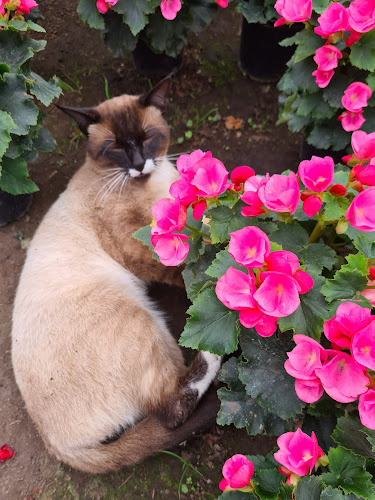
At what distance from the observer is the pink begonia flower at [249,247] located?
3.38ft

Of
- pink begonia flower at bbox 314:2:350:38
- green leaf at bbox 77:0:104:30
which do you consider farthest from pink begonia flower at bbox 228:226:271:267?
green leaf at bbox 77:0:104:30

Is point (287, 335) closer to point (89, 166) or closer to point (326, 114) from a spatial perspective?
point (326, 114)

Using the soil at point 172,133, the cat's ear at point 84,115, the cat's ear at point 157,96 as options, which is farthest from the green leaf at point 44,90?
the soil at point 172,133

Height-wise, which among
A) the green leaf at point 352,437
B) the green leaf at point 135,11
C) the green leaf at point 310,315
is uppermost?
the green leaf at point 135,11

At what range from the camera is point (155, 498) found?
2283mm

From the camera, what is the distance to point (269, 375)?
1.36 m

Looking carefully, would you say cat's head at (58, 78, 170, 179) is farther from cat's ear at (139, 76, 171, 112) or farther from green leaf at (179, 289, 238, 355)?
green leaf at (179, 289, 238, 355)

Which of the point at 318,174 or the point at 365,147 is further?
the point at 365,147

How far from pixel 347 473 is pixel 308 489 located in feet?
0.43

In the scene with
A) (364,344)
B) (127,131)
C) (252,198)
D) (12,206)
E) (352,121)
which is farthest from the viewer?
Answer: (12,206)

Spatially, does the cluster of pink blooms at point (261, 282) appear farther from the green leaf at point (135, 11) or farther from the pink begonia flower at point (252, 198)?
the green leaf at point (135, 11)

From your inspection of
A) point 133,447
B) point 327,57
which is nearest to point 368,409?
point 133,447

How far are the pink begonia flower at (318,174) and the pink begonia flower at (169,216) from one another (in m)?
0.36

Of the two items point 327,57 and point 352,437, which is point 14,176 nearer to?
point 327,57
